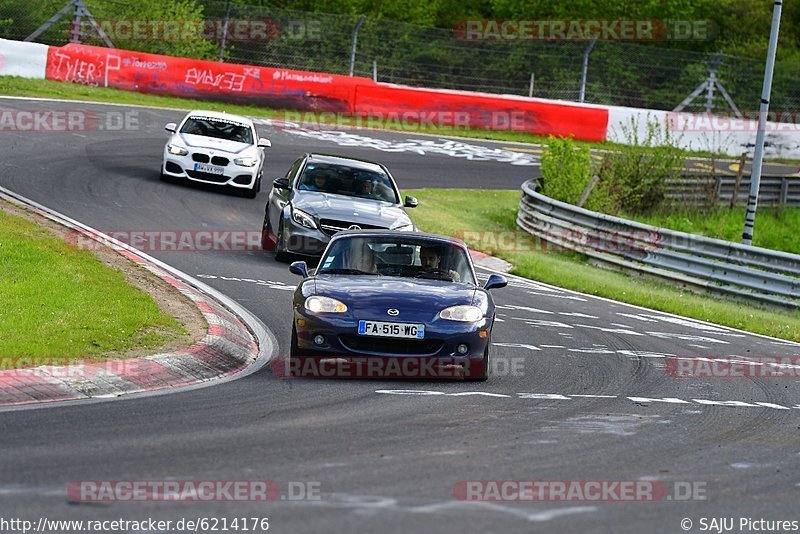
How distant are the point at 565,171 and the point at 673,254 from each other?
19.1 ft

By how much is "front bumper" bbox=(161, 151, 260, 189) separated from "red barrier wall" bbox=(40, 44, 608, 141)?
42.8 ft

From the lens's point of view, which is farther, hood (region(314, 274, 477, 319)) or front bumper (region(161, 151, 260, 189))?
front bumper (region(161, 151, 260, 189))

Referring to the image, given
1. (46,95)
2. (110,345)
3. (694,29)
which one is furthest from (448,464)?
(694,29)

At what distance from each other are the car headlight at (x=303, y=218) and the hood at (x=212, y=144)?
22.9 ft

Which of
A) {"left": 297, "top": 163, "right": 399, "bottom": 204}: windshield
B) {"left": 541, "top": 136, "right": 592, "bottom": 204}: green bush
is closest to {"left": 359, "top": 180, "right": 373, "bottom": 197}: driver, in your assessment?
{"left": 297, "top": 163, "right": 399, "bottom": 204}: windshield

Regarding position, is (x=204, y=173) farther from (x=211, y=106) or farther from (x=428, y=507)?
(x=428, y=507)

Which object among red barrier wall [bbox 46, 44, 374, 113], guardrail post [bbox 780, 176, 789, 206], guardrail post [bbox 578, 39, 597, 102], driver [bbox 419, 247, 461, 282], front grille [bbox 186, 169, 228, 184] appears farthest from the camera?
guardrail post [bbox 578, 39, 597, 102]

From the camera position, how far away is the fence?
128 ft

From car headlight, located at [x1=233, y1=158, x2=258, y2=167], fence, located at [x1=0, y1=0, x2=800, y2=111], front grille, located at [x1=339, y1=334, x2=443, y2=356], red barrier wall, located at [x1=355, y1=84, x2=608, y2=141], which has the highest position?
fence, located at [x1=0, y1=0, x2=800, y2=111]

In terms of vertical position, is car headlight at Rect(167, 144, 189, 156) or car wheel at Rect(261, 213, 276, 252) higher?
car headlight at Rect(167, 144, 189, 156)

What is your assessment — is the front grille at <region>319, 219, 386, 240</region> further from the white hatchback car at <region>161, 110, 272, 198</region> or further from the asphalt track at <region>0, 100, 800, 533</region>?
the white hatchback car at <region>161, 110, 272, 198</region>

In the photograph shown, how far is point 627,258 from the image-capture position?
76.2 feet

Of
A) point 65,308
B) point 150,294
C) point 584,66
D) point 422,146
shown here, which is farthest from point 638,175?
point 65,308

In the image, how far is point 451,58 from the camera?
3991cm
